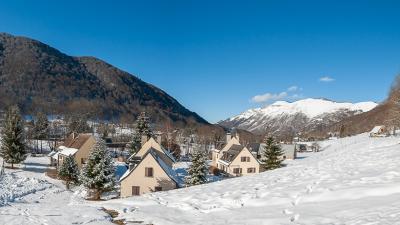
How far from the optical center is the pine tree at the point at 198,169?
4303 centimetres

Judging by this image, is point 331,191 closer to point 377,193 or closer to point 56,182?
point 377,193

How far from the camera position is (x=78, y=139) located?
2630 inches

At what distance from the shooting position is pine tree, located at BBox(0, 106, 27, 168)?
57.7m

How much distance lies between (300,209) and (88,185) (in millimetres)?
31173

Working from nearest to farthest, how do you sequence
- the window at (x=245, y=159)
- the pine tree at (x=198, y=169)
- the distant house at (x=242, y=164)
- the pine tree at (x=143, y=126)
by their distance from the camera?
Answer: the pine tree at (x=198, y=169), the distant house at (x=242, y=164), the window at (x=245, y=159), the pine tree at (x=143, y=126)

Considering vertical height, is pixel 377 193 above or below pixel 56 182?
above

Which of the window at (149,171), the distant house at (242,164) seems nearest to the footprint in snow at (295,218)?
the window at (149,171)

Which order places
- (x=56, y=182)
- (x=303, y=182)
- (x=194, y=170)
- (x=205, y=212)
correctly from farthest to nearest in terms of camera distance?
1. (x=56, y=182)
2. (x=194, y=170)
3. (x=303, y=182)
4. (x=205, y=212)

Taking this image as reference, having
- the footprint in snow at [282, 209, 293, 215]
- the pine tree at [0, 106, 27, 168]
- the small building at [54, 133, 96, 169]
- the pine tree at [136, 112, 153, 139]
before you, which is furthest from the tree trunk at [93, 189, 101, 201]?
the footprint in snow at [282, 209, 293, 215]

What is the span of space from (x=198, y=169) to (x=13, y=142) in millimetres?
32327

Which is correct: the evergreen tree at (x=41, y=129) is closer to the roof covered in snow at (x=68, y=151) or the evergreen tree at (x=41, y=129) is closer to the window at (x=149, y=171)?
the roof covered in snow at (x=68, y=151)

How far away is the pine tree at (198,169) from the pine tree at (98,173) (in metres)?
8.70

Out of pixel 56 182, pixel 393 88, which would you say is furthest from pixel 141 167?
pixel 393 88

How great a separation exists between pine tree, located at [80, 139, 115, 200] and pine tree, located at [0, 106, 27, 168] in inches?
886
